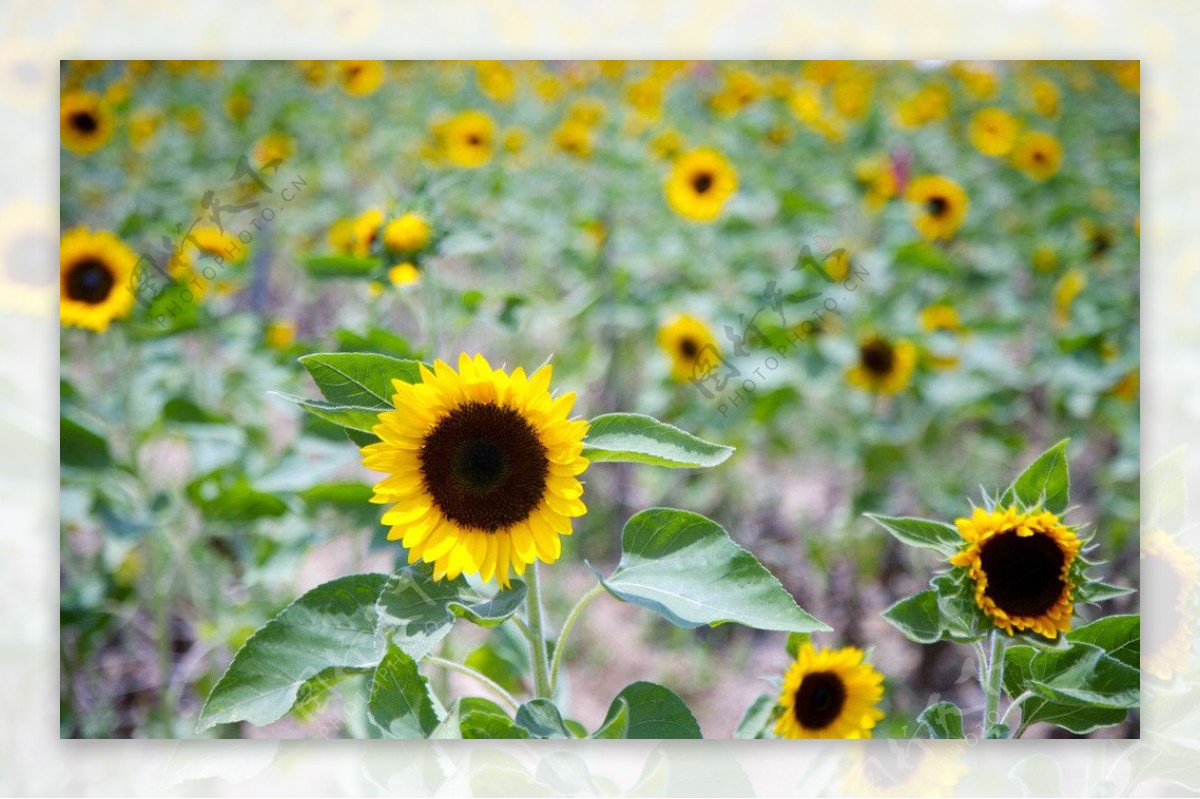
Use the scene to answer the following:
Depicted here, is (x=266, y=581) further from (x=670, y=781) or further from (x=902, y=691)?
(x=902, y=691)

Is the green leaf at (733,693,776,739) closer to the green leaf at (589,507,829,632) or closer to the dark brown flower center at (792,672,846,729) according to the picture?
the dark brown flower center at (792,672,846,729)

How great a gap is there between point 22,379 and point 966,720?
1405mm

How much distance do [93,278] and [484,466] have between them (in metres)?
0.70

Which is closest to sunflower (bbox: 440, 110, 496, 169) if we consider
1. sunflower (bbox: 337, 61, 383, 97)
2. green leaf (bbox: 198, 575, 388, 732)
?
sunflower (bbox: 337, 61, 383, 97)

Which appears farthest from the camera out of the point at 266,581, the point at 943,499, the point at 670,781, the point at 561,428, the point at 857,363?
the point at 857,363

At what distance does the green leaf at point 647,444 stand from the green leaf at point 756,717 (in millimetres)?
441

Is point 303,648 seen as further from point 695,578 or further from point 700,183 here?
point 700,183

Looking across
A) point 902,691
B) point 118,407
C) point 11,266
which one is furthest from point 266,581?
point 902,691

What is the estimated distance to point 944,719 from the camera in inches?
45.4

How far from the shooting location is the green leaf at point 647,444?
1.00 meters

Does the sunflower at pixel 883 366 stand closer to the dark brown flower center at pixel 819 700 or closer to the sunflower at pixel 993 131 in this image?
the sunflower at pixel 993 131

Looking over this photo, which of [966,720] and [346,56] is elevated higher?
[346,56]

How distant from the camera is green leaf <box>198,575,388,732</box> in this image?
1018mm

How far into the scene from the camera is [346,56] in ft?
4.64
